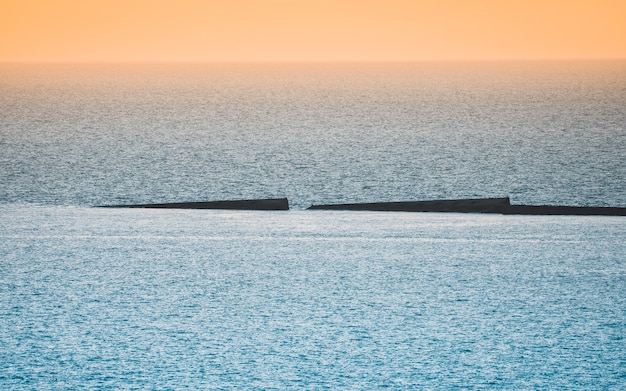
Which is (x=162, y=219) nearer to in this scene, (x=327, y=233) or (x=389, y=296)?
(x=327, y=233)

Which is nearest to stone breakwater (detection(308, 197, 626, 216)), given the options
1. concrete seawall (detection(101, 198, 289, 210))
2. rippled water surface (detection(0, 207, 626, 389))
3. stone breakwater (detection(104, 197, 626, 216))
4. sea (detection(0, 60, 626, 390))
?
stone breakwater (detection(104, 197, 626, 216))

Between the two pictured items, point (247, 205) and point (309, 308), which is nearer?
point (309, 308)

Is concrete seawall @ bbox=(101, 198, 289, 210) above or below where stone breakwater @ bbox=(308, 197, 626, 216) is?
above

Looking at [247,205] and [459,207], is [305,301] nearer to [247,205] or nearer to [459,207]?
[247,205]

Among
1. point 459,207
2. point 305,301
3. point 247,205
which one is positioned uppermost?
point 305,301

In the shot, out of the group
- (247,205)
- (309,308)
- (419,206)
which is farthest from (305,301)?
(419,206)

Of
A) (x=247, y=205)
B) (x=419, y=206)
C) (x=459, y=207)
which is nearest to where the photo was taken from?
(x=247, y=205)

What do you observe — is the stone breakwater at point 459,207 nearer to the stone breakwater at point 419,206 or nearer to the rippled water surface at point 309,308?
the stone breakwater at point 419,206

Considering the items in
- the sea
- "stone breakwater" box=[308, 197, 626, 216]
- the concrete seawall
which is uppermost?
the sea

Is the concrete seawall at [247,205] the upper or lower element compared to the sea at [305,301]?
lower

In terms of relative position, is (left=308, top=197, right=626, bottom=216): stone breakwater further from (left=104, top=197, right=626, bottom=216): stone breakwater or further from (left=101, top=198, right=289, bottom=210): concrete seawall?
(left=101, top=198, right=289, bottom=210): concrete seawall

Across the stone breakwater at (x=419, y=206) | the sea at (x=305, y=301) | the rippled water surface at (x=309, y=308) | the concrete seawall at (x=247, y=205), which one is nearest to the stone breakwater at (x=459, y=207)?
Result: the stone breakwater at (x=419, y=206)
